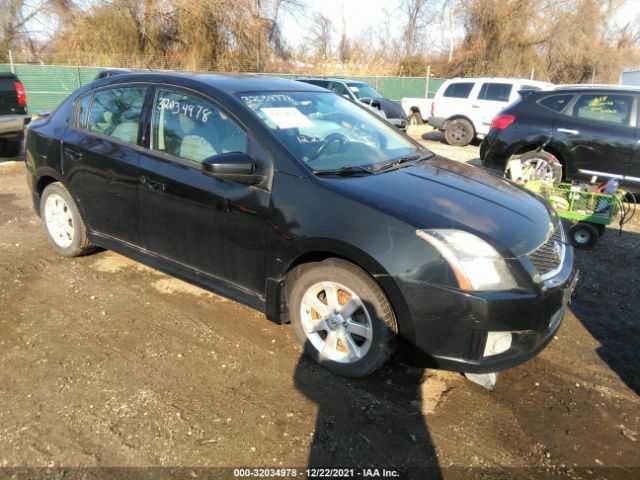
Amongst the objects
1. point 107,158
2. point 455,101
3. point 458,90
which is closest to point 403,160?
point 107,158

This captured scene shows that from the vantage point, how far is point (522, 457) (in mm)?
2500

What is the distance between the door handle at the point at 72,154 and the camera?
4.19 m

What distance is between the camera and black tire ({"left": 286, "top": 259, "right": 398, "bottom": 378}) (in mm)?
2781

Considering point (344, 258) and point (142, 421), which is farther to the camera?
point (344, 258)

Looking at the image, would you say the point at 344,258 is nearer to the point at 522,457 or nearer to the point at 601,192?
Answer: the point at 522,457

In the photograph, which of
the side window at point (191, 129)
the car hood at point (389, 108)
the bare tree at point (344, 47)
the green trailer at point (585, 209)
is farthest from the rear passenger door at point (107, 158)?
the bare tree at point (344, 47)

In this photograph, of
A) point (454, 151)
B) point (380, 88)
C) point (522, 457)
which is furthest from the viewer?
point (380, 88)

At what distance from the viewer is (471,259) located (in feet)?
8.54

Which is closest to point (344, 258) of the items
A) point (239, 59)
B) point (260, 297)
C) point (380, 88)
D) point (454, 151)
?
point (260, 297)

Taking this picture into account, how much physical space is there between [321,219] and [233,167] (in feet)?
2.06

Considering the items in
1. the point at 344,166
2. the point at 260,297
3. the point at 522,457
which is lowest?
the point at 522,457

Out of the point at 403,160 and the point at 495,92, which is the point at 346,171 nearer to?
the point at 403,160

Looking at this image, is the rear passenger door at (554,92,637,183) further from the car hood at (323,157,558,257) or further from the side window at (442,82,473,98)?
the side window at (442,82,473,98)

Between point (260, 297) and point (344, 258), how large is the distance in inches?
28.1
